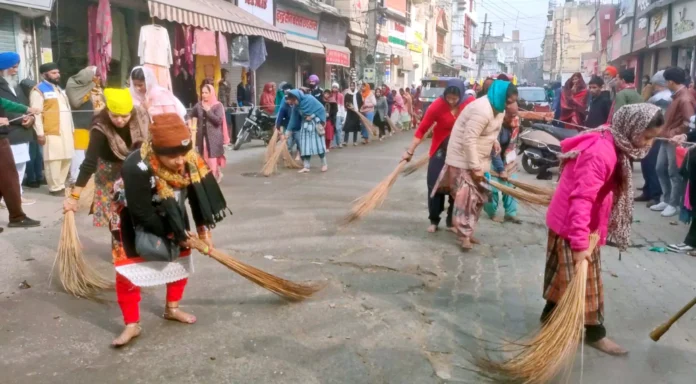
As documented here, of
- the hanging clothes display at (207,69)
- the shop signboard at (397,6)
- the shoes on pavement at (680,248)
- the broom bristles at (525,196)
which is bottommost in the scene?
the shoes on pavement at (680,248)

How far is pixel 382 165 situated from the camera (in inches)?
436

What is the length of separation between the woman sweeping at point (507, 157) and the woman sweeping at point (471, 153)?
0.40 meters

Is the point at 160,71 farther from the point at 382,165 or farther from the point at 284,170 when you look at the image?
the point at 382,165

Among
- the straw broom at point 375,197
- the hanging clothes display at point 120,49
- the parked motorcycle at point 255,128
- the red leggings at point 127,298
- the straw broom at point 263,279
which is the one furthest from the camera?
the parked motorcycle at point 255,128

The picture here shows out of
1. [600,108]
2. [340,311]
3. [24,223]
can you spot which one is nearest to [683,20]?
[600,108]

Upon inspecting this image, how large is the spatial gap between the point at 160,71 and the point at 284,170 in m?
2.68

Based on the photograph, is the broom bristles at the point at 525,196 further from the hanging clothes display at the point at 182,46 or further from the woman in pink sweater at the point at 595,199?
the hanging clothes display at the point at 182,46

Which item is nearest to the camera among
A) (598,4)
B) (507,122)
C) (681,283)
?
(681,283)

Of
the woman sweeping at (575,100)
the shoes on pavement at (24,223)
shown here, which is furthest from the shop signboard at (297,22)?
the shoes on pavement at (24,223)

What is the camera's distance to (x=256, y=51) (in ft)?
46.3

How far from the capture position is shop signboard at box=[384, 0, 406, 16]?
28414 mm

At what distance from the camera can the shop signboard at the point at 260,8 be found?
14971 mm

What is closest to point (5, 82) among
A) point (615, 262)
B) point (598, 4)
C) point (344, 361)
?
point (344, 361)

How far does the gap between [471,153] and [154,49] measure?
679cm
